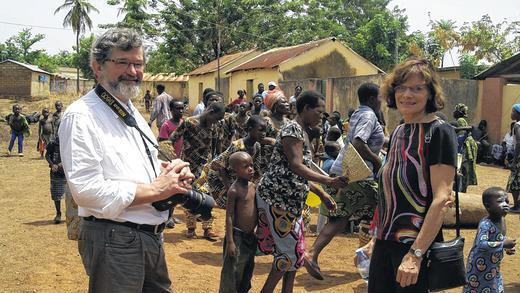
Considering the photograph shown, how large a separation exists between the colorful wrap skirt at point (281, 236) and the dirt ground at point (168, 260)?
36.1 inches

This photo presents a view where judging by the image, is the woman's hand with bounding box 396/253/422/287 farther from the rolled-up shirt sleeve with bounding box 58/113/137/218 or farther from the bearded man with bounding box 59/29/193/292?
the rolled-up shirt sleeve with bounding box 58/113/137/218

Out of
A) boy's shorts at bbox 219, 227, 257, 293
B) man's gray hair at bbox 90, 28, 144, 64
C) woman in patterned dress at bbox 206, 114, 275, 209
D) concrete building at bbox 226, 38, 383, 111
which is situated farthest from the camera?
concrete building at bbox 226, 38, 383, 111

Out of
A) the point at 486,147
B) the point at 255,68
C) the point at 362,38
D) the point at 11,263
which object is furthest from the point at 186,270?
the point at 362,38

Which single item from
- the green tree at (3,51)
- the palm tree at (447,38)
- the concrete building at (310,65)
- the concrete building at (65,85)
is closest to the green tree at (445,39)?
the palm tree at (447,38)

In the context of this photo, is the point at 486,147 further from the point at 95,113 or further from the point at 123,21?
the point at 123,21

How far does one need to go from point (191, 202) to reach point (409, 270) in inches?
43.3

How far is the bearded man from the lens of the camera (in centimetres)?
243

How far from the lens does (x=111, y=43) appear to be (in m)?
2.64

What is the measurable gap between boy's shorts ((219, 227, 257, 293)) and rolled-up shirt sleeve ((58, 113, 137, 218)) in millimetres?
1908

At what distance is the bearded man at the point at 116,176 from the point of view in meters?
2.43

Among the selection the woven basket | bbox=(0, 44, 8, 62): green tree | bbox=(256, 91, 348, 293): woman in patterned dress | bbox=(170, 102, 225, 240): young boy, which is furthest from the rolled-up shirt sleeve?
bbox=(0, 44, 8, 62): green tree

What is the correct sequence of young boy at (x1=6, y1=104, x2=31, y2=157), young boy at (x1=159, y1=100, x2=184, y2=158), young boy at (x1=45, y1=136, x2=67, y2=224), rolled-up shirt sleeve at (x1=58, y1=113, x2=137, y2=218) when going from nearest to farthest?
rolled-up shirt sleeve at (x1=58, y1=113, x2=137, y2=218)
young boy at (x1=45, y1=136, x2=67, y2=224)
young boy at (x1=159, y1=100, x2=184, y2=158)
young boy at (x1=6, y1=104, x2=31, y2=157)

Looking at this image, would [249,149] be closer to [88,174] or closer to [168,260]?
[168,260]

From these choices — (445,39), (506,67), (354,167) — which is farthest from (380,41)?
(354,167)
